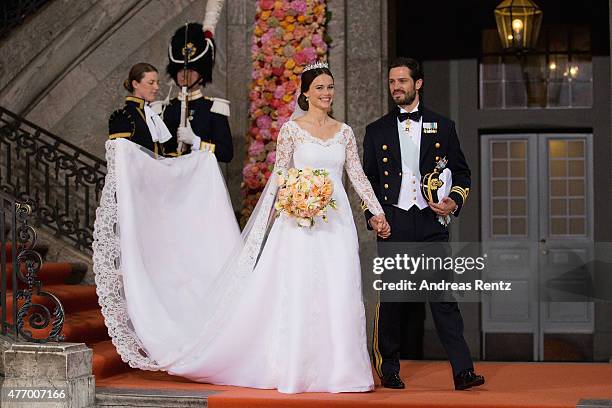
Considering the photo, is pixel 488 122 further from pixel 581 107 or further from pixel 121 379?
pixel 121 379

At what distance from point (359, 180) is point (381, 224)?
0.41 m

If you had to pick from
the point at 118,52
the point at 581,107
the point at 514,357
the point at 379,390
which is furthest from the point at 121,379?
the point at 581,107

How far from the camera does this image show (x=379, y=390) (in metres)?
7.91

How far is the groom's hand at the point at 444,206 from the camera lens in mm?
7891

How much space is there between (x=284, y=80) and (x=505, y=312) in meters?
3.99

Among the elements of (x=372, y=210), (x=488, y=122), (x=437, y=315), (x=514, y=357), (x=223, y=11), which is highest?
(x=223, y=11)

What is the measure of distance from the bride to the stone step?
378 mm

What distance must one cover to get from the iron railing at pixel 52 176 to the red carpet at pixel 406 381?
0.72 metres

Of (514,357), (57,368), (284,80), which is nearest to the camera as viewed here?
(57,368)

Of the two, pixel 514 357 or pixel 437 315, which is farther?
pixel 514 357

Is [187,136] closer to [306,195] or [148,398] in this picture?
[306,195]

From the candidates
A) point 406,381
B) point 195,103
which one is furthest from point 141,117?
point 406,381

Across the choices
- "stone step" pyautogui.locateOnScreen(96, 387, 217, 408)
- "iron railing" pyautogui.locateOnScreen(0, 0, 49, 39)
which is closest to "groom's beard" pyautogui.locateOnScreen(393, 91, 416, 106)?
"stone step" pyautogui.locateOnScreen(96, 387, 217, 408)

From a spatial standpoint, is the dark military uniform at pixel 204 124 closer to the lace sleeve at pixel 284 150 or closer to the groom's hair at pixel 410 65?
the lace sleeve at pixel 284 150
